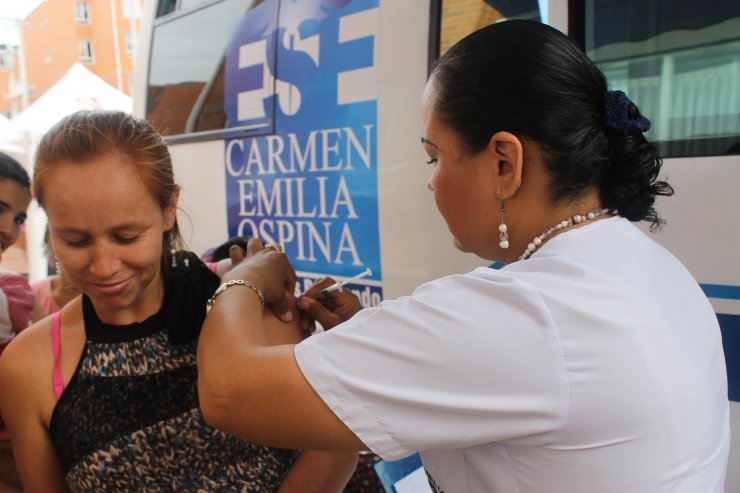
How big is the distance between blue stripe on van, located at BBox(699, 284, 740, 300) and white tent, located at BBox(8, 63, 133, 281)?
17.7 feet

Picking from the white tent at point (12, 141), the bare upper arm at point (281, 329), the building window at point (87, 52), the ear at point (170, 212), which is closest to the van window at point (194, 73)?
the ear at point (170, 212)

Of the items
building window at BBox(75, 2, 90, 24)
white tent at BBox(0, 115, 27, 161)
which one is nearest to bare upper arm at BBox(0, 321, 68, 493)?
white tent at BBox(0, 115, 27, 161)

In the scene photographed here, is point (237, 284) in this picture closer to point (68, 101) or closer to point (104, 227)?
point (104, 227)

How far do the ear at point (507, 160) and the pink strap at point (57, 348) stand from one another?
95 centimetres

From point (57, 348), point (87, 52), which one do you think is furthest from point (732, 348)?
point (87, 52)

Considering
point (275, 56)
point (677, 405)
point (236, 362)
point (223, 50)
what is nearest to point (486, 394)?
point (677, 405)

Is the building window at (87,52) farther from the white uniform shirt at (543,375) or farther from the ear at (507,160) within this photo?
the white uniform shirt at (543,375)

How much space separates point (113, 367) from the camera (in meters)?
1.27

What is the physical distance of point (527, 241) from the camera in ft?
3.62

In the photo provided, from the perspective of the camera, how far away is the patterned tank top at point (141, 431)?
122 centimetres

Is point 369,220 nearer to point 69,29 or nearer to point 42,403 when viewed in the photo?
point 42,403

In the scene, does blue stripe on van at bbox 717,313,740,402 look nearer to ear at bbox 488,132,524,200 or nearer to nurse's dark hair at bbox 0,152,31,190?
ear at bbox 488,132,524,200

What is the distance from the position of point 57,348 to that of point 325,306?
604 mm

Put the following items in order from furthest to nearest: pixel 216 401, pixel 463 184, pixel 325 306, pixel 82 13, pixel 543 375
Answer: pixel 82 13, pixel 325 306, pixel 463 184, pixel 216 401, pixel 543 375
